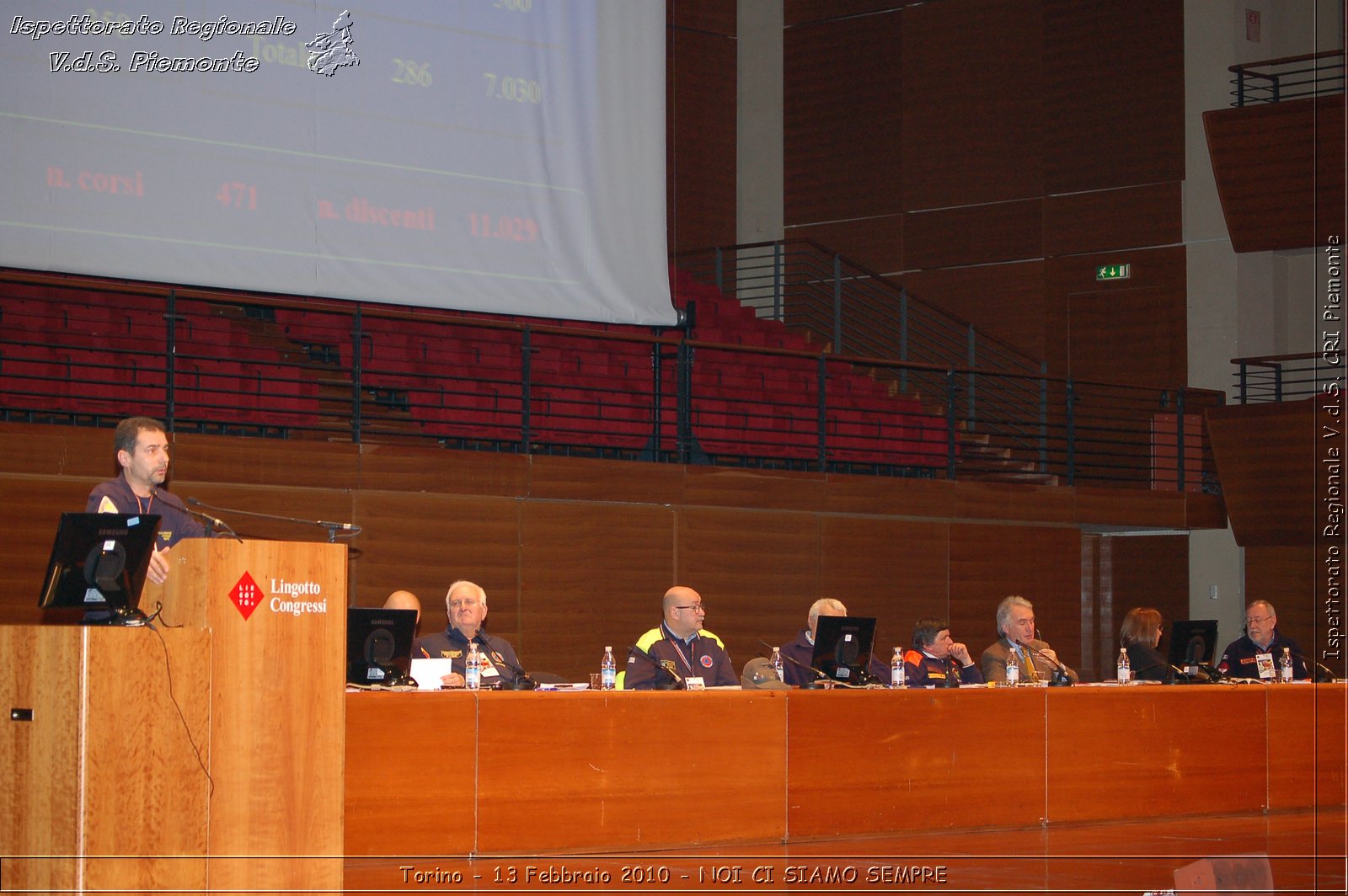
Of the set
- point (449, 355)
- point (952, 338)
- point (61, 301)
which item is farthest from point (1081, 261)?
point (61, 301)

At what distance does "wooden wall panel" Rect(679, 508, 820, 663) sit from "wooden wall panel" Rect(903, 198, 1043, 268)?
5688 mm

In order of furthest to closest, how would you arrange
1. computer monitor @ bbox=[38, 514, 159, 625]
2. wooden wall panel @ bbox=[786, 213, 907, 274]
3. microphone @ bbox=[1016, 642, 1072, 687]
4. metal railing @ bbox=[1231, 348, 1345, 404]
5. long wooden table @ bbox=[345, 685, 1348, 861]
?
1. wooden wall panel @ bbox=[786, 213, 907, 274]
2. metal railing @ bbox=[1231, 348, 1345, 404]
3. microphone @ bbox=[1016, 642, 1072, 687]
4. long wooden table @ bbox=[345, 685, 1348, 861]
5. computer monitor @ bbox=[38, 514, 159, 625]

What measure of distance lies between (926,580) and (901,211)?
18.6 ft

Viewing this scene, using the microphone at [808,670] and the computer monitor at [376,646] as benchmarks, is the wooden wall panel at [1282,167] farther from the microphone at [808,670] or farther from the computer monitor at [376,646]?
the computer monitor at [376,646]

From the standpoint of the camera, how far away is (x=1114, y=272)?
1553cm

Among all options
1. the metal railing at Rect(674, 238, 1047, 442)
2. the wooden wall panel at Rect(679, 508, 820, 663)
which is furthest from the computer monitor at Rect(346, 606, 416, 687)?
the metal railing at Rect(674, 238, 1047, 442)

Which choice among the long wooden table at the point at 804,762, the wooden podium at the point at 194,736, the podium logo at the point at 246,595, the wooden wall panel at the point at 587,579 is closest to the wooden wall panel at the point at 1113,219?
the wooden wall panel at the point at 587,579

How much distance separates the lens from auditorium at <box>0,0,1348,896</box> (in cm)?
518

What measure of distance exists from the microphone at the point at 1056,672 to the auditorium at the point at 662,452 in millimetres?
102

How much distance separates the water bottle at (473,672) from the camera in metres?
6.76

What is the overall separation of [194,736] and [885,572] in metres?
7.68

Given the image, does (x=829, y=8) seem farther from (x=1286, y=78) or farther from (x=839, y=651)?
(x=839, y=651)

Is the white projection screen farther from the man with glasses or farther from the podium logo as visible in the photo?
the man with glasses

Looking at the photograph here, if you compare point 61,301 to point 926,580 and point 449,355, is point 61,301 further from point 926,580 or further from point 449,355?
point 926,580
